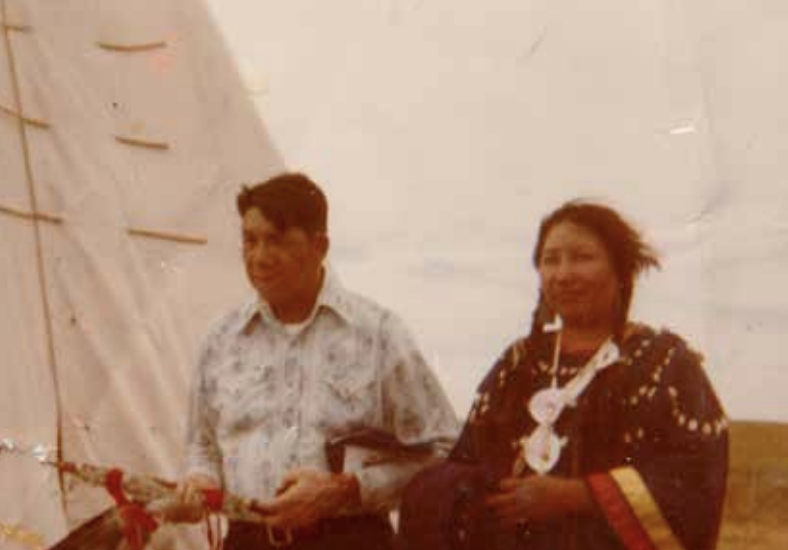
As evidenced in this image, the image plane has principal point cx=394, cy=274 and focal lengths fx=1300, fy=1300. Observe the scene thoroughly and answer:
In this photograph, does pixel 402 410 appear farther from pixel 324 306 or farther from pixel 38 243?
pixel 38 243

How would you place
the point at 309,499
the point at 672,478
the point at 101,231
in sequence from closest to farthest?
1. the point at 672,478
2. the point at 309,499
3. the point at 101,231

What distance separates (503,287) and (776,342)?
0.21m

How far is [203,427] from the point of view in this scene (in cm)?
111

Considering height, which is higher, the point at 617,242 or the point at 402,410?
the point at 617,242

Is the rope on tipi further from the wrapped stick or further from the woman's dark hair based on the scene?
the woman's dark hair

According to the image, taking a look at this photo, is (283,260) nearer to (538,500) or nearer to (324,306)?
(324,306)

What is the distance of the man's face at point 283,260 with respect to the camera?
108 centimetres

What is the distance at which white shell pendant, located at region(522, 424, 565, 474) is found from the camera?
97cm

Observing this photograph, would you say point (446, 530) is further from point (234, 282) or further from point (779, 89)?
point (779, 89)

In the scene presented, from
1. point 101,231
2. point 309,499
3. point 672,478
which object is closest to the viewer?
point 672,478

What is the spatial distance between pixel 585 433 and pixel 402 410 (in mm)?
173

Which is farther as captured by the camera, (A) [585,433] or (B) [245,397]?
(B) [245,397]

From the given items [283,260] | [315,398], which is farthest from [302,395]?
[283,260]

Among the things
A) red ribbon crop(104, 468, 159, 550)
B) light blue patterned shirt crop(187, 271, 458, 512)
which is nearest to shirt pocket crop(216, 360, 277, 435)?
light blue patterned shirt crop(187, 271, 458, 512)
